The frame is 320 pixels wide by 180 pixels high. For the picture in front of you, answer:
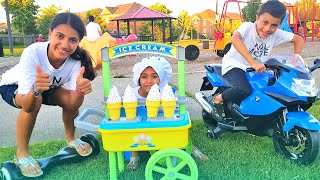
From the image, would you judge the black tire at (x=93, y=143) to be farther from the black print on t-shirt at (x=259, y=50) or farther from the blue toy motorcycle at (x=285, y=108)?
the black print on t-shirt at (x=259, y=50)

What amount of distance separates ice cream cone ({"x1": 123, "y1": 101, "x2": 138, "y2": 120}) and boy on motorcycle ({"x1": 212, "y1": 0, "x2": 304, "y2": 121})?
100 cm

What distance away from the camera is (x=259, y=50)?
291cm

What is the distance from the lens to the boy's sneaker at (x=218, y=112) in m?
3.08

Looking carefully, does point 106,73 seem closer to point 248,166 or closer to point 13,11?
point 248,166

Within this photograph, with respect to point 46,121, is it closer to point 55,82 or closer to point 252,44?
point 55,82

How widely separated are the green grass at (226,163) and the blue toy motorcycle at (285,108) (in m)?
0.13

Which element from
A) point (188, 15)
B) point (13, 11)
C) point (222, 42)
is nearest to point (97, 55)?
point (222, 42)

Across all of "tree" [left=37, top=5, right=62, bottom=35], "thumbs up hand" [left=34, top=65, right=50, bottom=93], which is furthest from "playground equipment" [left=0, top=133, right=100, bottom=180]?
"tree" [left=37, top=5, right=62, bottom=35]

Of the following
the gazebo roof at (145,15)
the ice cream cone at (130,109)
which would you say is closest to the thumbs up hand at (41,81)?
the ice cream cone at (130,109)

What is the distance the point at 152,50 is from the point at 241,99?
0.98m

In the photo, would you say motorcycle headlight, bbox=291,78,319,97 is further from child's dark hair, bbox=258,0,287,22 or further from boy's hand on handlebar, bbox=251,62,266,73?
child's dark hair, bbox=258,0,287,22

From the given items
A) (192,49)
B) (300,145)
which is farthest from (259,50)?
(192,49)

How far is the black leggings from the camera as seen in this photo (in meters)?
2.71

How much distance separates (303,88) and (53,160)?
184cm
